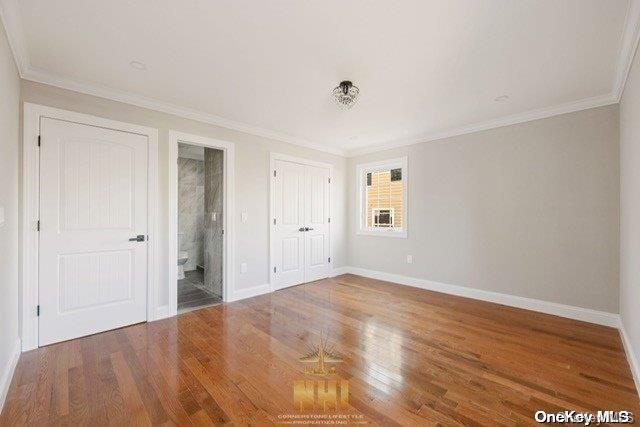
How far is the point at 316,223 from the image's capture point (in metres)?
5.02

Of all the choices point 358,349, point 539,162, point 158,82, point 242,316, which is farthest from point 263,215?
point 539,162

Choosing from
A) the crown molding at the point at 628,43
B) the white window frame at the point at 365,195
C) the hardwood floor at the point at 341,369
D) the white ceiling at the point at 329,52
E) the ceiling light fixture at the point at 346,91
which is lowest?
the hardwood floor at the point at 341,369

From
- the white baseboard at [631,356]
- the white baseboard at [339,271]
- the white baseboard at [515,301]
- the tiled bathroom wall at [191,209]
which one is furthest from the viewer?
the tiled bathroom wall at [191,209]

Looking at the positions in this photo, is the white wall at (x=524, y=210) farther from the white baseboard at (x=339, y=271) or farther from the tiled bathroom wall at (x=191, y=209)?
the tiled bathroom wall at (x=191, y=209)

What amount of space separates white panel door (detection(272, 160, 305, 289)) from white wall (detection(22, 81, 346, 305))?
19 cm

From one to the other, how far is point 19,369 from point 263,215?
2.79 metres

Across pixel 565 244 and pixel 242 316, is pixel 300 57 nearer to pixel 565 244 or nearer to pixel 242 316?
pixel 242 316

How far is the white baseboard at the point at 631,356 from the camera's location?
6.33 feet

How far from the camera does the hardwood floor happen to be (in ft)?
5.62

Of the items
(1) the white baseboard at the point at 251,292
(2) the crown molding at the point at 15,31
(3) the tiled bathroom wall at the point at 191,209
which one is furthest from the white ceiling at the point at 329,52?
(3) the tiled bathroom wall at the point at 191,209

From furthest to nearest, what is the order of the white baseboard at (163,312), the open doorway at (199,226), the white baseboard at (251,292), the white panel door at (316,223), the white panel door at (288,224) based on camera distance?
the white panel door at (316,223) < the white panel door at (288,224) < the open doorway at (199,226) < the white baseboard at (251,292) < the white baseboard at (163,312)

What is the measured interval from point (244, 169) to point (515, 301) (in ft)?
13.1

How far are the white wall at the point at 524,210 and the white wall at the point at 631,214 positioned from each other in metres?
0.21

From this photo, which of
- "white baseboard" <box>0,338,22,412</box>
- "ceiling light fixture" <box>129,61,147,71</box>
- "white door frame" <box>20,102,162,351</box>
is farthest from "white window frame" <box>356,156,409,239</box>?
"white baseboard" <box>0,338,22,412</box>
